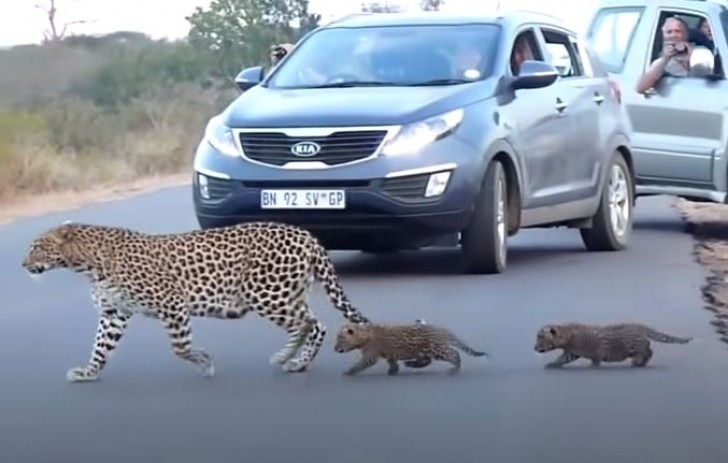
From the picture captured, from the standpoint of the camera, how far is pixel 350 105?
526 inches

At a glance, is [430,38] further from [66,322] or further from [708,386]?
[708,386]

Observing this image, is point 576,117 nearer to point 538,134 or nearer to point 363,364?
point 538,134

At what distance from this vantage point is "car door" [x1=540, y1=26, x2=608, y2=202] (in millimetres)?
15023

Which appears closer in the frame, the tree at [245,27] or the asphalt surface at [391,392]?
the asphalt surface at [391,392]

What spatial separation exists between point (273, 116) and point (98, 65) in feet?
81.8

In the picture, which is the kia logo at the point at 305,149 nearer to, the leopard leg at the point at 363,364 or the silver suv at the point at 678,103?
the leopard leg at the point at 363,364

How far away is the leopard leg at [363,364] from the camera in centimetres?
966

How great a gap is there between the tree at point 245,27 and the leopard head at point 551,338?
89.7ft

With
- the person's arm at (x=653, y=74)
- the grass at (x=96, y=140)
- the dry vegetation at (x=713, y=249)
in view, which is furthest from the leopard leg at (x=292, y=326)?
the grass at (x=96, y=140)

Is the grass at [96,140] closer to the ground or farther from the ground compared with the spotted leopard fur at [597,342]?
closer to the ground

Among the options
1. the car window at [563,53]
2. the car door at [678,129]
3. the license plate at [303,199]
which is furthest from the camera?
the car door at [678,129]

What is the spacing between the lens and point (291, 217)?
13.1m

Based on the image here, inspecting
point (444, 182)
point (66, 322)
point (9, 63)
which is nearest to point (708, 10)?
point (444, 182)

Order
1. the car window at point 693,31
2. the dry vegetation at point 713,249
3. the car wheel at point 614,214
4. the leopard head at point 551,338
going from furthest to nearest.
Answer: the car window at point 693,31 < the car wheel at point 614,214 < the dry vegetation at point 713,249 < the leopard head at point 551,338
